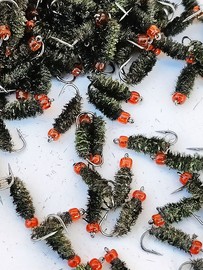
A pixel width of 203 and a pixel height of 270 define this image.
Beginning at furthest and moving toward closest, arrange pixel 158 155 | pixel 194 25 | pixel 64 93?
pixel 194 25 → pixel 64 93 → pixel 158 155

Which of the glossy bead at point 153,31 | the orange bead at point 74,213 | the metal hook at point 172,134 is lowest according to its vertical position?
the orange bead at point 74,213

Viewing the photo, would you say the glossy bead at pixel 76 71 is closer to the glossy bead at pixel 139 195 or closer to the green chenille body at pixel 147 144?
the green chenille body at pixel 147 144

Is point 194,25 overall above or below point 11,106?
above

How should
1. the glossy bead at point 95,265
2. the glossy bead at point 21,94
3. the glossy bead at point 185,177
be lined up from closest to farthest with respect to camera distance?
the glossy bead at point 95,265, the glossy bead at point 185,177, the glossy bead at point 21,94

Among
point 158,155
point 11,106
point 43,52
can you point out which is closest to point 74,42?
point 43,52

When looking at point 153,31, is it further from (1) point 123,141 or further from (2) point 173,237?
(2) point 173,237

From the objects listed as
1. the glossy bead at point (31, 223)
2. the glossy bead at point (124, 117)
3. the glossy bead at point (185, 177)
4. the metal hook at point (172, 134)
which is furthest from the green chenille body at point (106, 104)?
the glossy bead at point (31, 223)

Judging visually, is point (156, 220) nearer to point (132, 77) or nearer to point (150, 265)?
point (150, 265)

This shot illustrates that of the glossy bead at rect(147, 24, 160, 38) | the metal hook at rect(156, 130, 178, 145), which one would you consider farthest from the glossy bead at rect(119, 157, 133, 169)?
the glossy bead at rect(147, 24, 160, 38)
